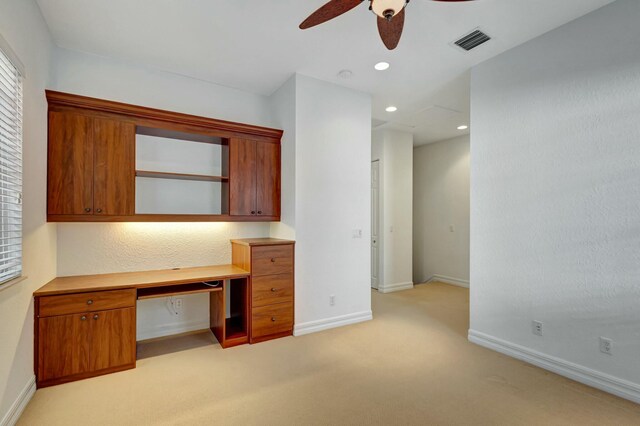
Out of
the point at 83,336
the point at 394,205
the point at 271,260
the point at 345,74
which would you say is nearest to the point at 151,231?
the point at 83,336

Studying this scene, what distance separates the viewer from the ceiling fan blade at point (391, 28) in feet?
6.02

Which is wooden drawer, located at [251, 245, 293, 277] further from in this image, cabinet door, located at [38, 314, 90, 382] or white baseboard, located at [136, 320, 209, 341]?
cabinet door, located at [38, 314, 90, 382]

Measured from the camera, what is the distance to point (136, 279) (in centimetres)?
281

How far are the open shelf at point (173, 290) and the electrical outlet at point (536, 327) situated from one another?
9.62ft

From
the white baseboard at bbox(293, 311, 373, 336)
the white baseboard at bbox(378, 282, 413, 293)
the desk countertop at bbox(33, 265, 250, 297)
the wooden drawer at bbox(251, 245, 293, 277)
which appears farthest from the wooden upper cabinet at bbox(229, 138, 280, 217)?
the white baseboard at bbox(378, 282, 413, 293)

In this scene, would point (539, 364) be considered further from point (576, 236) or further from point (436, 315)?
point (436, 315)

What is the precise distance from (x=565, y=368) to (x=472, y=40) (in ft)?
9.60

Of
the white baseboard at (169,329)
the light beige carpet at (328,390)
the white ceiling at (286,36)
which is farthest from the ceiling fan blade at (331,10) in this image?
the white baseboard at (169,329)

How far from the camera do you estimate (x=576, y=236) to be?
2461mm

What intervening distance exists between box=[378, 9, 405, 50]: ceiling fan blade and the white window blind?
223 cm

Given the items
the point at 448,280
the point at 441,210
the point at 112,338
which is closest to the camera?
the point at 112,338

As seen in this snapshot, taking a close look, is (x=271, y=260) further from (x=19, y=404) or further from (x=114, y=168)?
(x=19, y=404)

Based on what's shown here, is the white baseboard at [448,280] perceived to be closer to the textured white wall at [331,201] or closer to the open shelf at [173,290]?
the textured white wall at [331,201]

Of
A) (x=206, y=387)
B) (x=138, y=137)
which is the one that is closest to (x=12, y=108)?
(x=138, y=137)
